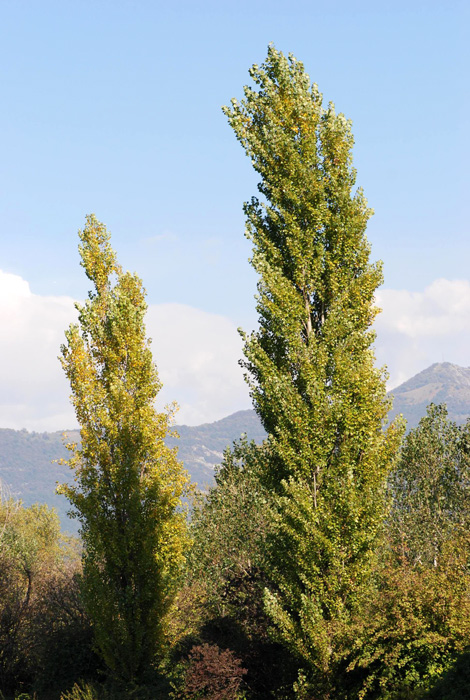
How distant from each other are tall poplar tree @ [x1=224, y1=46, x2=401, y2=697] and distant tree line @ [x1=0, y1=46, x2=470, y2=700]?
0.05 meters

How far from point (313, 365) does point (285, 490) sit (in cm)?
308

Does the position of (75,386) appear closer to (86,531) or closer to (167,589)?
(86,531)

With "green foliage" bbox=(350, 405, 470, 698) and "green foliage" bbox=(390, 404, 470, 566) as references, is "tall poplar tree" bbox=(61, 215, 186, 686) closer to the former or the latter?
"green foliage" bbox=(350, 405, 470, 698)

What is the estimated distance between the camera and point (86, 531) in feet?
64.2

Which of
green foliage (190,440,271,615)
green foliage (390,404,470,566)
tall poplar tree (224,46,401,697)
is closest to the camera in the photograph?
tall poplar tree (224,46,401,697)

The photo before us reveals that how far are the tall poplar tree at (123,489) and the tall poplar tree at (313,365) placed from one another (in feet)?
14.3

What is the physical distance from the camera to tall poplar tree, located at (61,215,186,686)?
18.1m

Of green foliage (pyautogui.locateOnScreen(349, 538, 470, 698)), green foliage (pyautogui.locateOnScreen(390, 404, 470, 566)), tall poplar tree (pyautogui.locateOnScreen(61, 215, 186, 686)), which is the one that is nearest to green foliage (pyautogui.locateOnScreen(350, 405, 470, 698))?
green foliage (pyautogui.locateOnScreen(349, 538, 470, 698))

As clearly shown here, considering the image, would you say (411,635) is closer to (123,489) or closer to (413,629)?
(413,629)

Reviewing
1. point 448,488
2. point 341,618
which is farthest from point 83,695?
point 448,488

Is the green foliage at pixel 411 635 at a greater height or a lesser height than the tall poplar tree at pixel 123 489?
lesser

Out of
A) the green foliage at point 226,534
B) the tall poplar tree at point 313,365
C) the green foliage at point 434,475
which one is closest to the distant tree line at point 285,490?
the tall poplar tree at point 313,365

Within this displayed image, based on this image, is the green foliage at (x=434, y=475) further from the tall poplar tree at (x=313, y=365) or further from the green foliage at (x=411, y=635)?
the tall poplar tree at (x=313, y=365)

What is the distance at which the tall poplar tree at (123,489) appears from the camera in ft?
59.3
